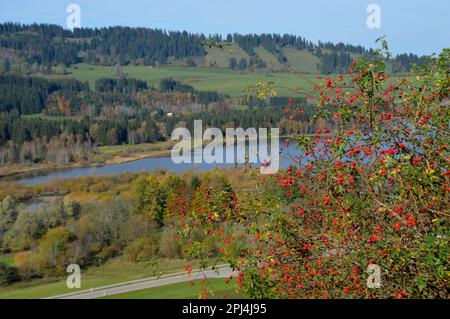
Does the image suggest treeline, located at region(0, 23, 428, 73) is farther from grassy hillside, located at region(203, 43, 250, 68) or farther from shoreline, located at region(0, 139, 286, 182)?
shoreline, located at region(0, 139, 286, 182)

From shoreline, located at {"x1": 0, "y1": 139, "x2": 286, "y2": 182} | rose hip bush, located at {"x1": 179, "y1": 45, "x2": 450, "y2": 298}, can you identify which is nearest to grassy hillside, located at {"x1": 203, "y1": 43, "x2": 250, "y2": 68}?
shoreline, located at {"x1": 0, "y1": 139, "x2": 286, "y2": 182}

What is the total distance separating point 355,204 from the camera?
472 cm

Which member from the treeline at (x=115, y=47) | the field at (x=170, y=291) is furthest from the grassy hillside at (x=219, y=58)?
the field at (x=170, y=291)

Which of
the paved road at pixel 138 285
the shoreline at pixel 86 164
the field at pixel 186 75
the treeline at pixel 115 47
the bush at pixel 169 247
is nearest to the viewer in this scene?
the paved road at pixel 138 285

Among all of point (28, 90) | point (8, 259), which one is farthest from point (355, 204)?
point (28, 90)

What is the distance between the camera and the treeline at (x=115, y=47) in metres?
167

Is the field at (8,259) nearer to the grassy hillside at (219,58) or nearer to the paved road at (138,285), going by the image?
the paved road at (138,285)

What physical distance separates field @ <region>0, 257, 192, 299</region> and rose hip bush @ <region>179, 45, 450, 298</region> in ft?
68.4

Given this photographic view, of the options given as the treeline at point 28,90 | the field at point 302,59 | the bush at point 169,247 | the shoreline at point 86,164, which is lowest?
the shoreline at point 86,164

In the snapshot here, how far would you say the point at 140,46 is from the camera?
186875mm

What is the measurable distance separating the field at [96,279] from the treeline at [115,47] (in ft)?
419

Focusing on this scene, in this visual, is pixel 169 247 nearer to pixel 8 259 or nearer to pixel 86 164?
pixel 8 259

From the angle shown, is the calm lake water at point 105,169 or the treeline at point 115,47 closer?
the calm lake water at point 105,169

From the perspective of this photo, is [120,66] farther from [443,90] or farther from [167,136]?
[443,90]
